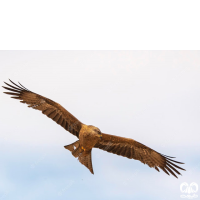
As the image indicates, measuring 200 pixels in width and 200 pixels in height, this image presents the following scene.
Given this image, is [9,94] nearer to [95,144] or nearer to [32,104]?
[32,104]

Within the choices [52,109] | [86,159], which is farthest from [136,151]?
[52,109]

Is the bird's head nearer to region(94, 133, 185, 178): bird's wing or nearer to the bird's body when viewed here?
the bird's body

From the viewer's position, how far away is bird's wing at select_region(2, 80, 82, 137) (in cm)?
930

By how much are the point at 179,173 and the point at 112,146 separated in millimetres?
2348

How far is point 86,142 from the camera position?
885 cm

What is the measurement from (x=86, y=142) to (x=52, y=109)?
1.57 metres

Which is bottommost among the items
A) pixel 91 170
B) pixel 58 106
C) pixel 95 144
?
pixel 91 170

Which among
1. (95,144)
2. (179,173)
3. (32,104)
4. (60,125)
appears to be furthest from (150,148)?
(32,104)

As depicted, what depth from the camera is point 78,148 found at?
370 inches

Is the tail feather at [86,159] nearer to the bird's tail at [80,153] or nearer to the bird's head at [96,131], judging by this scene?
the bird's tail at [80,153]

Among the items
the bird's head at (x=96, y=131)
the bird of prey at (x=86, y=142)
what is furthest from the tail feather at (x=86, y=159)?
the bird's head at (x=96, y=131)

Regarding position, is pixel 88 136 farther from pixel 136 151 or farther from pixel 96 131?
pixel 136 151

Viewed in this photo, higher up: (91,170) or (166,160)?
(166,160)

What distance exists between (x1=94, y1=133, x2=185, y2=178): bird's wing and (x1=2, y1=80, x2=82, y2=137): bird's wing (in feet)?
3.39
